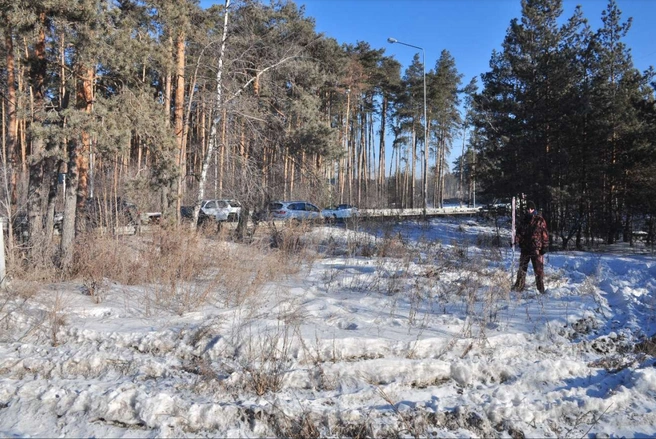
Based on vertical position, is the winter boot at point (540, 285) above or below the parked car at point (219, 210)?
below

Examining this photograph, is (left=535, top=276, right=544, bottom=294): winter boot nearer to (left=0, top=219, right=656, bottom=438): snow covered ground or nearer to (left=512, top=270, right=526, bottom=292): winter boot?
(left=512, top=270, right=526, bottom=292): winter boot

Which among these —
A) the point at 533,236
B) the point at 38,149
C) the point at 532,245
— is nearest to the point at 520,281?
the point at 532,245

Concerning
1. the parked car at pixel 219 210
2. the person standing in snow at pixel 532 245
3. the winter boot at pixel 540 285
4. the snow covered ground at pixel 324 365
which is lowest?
the snow covered ground at pixel 324 365

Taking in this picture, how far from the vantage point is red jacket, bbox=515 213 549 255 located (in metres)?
7.70

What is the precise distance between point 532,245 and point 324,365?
5.23m

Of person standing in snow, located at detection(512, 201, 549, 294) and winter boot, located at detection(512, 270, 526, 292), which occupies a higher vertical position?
person standing in snow, located at detection(512, 201, 549, 294)

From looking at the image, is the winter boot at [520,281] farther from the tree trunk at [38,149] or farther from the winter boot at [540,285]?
the tree trunk at [38,149]

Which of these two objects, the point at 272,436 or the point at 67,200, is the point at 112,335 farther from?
the point at 67,200

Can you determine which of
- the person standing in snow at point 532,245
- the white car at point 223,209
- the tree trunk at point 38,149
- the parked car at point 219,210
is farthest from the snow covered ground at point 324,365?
the white car at point 223,209

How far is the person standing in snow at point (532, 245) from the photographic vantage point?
7672 mm

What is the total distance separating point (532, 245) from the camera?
7.73 m

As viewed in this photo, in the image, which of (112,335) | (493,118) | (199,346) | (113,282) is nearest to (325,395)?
(199,346)

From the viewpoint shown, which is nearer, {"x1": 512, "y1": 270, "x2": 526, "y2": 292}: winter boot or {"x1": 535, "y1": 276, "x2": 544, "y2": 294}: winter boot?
{"x1": 535, "y1": 276, "x2": 544, "y2": 294}: winter boot

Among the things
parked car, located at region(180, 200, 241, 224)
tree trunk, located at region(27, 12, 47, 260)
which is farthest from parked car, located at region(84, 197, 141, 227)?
parked car, located at region(180, 200, 241, 224)
